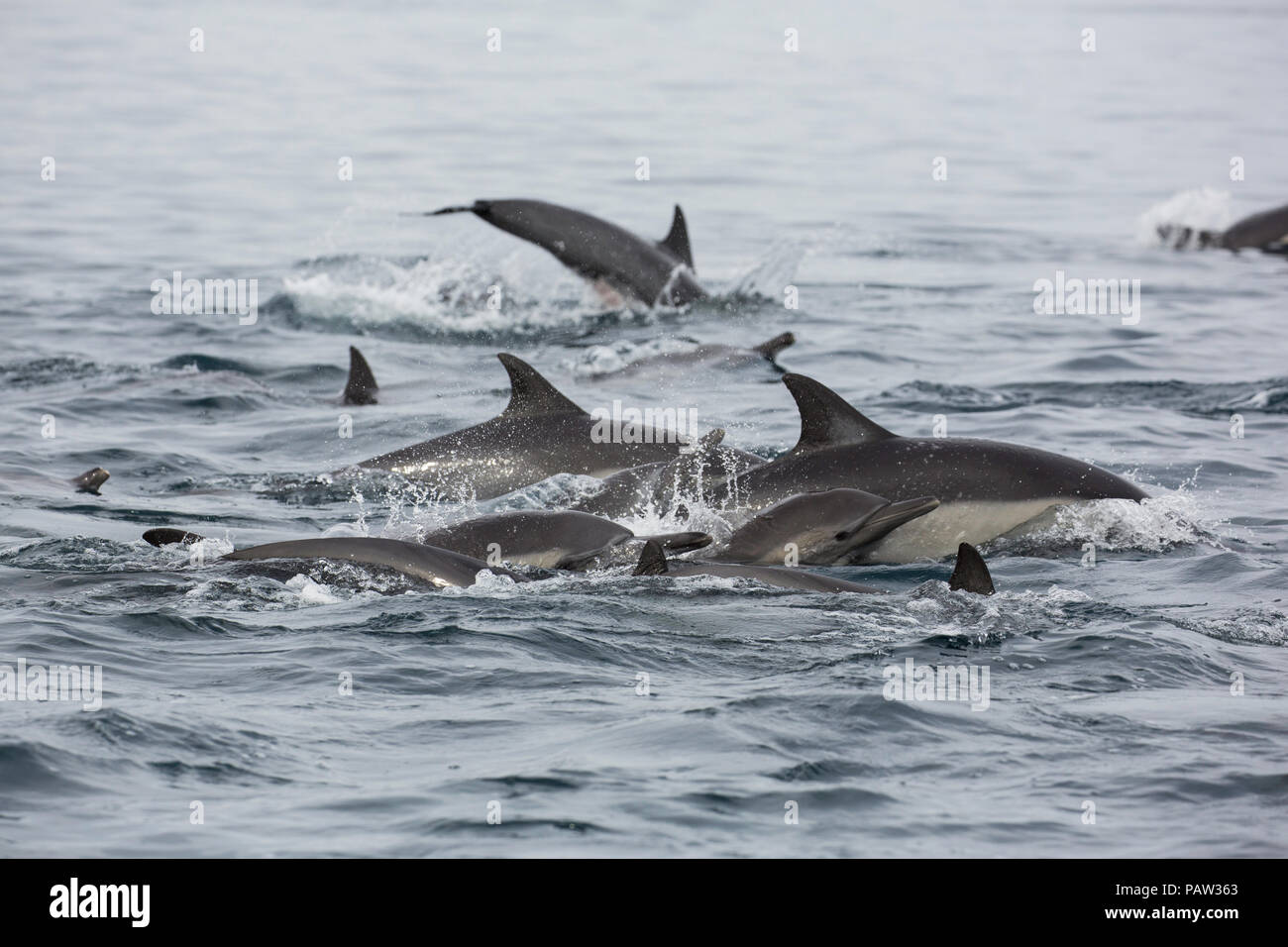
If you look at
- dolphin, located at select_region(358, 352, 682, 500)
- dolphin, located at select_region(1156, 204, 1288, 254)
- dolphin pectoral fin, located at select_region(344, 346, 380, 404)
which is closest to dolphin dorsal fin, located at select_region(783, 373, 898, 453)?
dolphin, located at select_region(358, 352, 682, 500)

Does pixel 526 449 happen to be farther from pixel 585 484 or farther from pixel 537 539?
pixel 537 539

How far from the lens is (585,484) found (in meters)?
12.0

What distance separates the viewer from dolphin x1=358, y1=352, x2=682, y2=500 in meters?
12.3

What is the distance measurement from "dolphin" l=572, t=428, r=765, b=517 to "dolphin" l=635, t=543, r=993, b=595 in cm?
151

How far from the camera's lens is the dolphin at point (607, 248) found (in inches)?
713

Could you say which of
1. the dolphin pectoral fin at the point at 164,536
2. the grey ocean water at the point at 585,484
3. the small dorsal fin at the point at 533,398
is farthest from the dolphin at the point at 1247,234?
the dolphin pectoral fin at the point at 164,536

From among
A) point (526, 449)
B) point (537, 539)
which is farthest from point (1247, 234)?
point (537, 539)

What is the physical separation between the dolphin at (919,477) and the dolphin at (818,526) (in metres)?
0.40

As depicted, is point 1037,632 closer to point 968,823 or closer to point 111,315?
point 968,823

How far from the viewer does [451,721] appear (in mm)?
7754

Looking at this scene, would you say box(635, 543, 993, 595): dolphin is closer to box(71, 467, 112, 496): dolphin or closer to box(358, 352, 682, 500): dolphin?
box(358, 352, 682, 500): dolphin

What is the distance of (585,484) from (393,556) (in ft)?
9.47

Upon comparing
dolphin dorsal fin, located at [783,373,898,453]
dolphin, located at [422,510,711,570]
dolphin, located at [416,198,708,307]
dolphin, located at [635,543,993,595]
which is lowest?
dolphin, located at [635,543,993,595]
